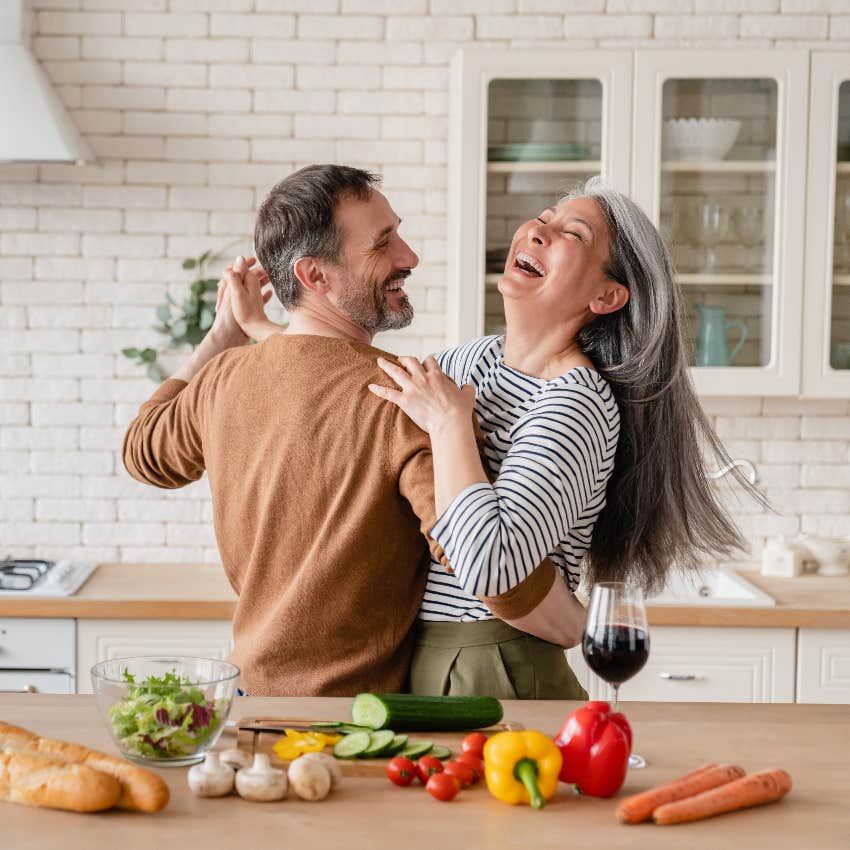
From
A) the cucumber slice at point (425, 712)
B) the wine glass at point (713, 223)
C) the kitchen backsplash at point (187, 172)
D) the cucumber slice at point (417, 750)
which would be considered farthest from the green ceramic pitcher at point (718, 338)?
the cucumber slice at point (417, 750)

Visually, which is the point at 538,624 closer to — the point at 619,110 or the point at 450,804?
the point at 450,804

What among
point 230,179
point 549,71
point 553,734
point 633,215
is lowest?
point 553,734

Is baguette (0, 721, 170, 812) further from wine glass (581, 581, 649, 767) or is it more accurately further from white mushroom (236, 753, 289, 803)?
wine glass (581, 581, 649, 767)

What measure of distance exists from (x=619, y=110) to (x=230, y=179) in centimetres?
121

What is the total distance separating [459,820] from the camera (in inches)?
49.4

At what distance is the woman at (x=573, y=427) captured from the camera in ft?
5.65

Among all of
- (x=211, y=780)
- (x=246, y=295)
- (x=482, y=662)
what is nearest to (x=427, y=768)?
(x=211, y=780)

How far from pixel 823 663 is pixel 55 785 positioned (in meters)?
2.34

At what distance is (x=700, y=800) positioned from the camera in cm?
127

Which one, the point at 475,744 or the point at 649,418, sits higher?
the point at 649,418

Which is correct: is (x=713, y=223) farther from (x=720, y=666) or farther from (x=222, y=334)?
(x=222, y=334)

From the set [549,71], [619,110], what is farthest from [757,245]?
[549,71]

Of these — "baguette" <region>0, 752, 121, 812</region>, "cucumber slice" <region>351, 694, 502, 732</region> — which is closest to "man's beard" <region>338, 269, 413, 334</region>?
"cucumber slice" <region>351, 694, 502, 732</region>

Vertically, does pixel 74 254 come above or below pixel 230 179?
below
